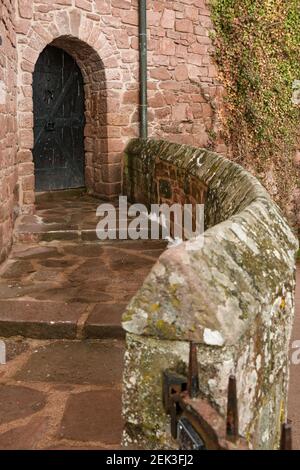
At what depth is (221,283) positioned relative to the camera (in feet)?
5.11

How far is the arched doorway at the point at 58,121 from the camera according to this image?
7.33 m

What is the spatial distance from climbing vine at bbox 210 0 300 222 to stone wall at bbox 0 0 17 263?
427 centimetres

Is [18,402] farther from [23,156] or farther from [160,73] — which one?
[160,73]

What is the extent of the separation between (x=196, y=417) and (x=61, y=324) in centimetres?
183

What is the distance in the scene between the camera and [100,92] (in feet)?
24.0

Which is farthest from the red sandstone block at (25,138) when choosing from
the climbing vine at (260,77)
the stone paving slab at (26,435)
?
the stone paving slab at (26,435)

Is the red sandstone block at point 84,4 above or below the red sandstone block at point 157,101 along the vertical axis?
above

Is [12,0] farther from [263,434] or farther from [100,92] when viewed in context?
[263,434]

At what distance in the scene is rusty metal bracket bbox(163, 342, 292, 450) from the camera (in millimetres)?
1233

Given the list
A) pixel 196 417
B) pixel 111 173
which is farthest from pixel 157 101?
pixel 196 417

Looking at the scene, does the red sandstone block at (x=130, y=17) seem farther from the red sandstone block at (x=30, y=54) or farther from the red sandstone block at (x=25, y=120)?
the red sandstone block at (x=25, y=120)

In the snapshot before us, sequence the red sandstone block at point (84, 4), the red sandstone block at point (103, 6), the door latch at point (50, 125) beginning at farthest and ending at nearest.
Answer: the door latch at point (50, 125)
the red sandstone block at point (103, 6)
the red sandstone block at point (84, 4)

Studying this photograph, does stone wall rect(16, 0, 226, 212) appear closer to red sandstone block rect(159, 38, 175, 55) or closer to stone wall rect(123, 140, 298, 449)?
red sandstone block rect(159, 38, 175, 55)

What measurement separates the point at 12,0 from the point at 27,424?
5149mm
